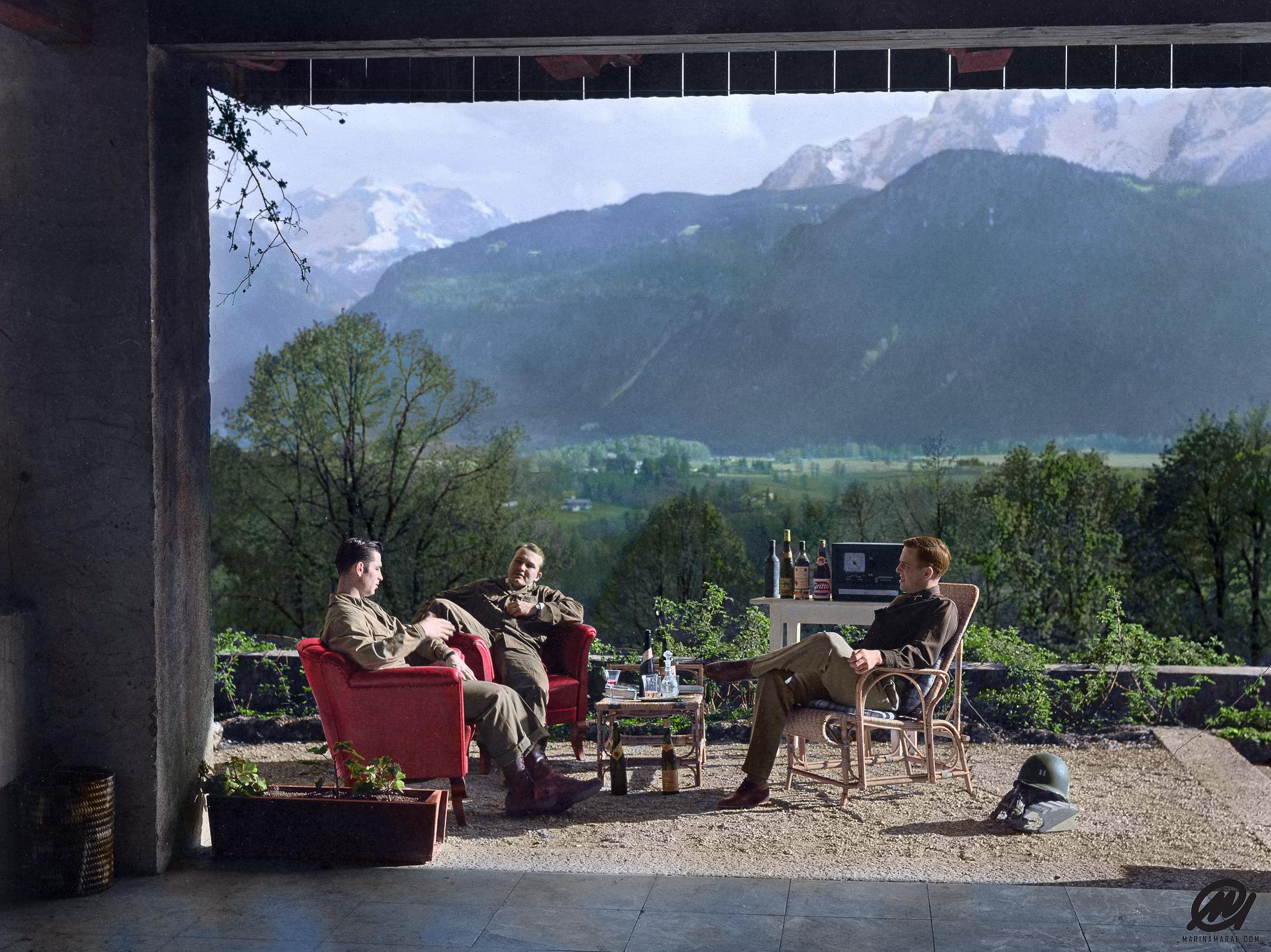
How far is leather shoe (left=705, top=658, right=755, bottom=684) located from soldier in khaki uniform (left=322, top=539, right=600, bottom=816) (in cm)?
118

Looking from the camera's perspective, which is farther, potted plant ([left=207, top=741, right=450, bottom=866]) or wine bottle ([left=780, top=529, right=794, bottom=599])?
wine bottle ([left=780, top=529, right=794, bottom=599])

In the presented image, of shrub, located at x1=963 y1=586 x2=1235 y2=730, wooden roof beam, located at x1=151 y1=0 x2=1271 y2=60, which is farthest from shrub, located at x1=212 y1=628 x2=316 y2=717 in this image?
wooden roof beam, located at x1=151 y1=0 x2=1271 y2=60

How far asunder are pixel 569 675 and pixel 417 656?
1197mm

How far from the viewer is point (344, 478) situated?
1870 cm

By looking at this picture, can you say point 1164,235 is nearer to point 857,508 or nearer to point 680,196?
point 680,196

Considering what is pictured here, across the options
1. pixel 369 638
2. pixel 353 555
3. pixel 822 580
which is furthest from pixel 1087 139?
pixel 369 638

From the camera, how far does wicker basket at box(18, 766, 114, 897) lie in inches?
152

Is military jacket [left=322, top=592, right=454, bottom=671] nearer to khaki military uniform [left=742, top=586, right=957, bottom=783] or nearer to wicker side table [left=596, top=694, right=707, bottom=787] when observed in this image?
wicker side table [left=596, top=694, right=707, bottom=787]

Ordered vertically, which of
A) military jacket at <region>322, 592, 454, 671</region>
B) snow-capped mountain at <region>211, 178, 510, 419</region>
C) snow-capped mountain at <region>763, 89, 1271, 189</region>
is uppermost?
snow-capped mountain at <region>763, 89, 1271, 189</region>

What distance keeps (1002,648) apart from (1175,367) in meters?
26.1

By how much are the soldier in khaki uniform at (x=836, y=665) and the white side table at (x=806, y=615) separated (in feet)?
3.75

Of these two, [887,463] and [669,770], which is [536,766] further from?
[887,463]

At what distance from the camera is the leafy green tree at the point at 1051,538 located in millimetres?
17828

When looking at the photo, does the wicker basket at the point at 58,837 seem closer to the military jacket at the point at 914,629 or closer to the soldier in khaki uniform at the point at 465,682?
the soldier in khaki uniform at the point at 465,682
